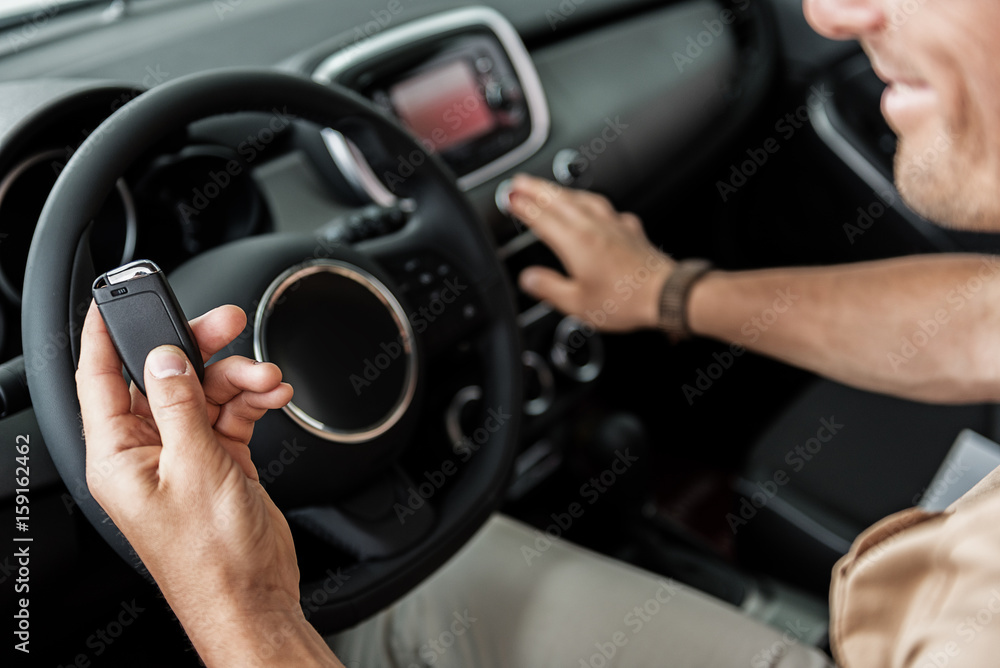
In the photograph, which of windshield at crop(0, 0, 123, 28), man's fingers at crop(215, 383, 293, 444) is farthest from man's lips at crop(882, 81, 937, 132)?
windshield at crop(0, 0, 123, 28)

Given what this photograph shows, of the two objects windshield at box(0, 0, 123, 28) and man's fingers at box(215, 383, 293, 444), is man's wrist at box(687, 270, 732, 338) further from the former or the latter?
windshield at box(0, 0, 123, 28)

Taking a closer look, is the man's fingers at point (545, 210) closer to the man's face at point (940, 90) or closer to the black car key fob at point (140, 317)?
the man's face at point (940, 90)

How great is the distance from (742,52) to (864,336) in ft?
1.96

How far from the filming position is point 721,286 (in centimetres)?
112

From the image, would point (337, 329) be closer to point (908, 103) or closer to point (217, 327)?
point (217, 327)

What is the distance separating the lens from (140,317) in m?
0.51

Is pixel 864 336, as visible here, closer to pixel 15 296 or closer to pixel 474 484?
pixel 474 484

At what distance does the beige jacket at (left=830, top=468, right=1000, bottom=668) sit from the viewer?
2.02 feet

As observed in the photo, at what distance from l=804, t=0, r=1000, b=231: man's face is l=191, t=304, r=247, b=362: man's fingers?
0.55 meters

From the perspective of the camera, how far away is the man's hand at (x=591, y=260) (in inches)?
41.2

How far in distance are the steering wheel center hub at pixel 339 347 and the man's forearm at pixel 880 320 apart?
1.72 ft

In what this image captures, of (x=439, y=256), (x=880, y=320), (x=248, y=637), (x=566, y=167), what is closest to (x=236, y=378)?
(x=248, y=637)

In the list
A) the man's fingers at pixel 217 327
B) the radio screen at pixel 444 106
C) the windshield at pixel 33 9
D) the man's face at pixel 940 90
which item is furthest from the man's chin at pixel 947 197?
the windshield at pixel 33 9

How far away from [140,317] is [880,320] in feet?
2.96
